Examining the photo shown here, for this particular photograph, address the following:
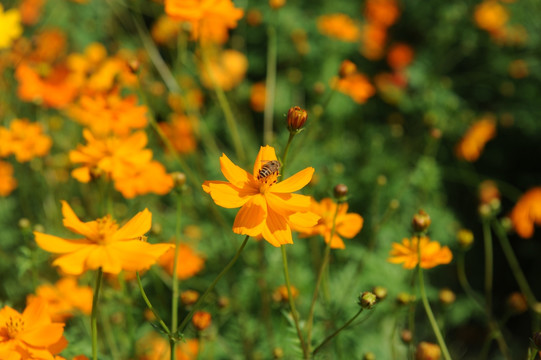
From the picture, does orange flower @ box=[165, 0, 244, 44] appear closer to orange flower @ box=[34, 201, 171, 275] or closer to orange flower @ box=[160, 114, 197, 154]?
orange flower @ box=[34, 201, 171, 275]

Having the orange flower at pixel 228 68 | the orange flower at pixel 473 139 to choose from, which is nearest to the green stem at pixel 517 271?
the orange flower at pixel 473 139

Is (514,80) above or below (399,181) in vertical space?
above

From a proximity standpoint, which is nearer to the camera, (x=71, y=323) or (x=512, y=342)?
(x=71, y=323)

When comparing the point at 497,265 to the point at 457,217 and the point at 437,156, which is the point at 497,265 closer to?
the point at 457,217

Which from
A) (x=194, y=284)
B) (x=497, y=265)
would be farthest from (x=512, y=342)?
(x=194, y=284)

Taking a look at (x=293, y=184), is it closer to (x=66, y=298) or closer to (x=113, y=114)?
(x=113, y=114)

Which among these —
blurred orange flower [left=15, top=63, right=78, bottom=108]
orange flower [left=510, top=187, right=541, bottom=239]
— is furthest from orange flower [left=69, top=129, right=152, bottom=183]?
orange flower [left=510, top=187, right=541, bottom=239]
